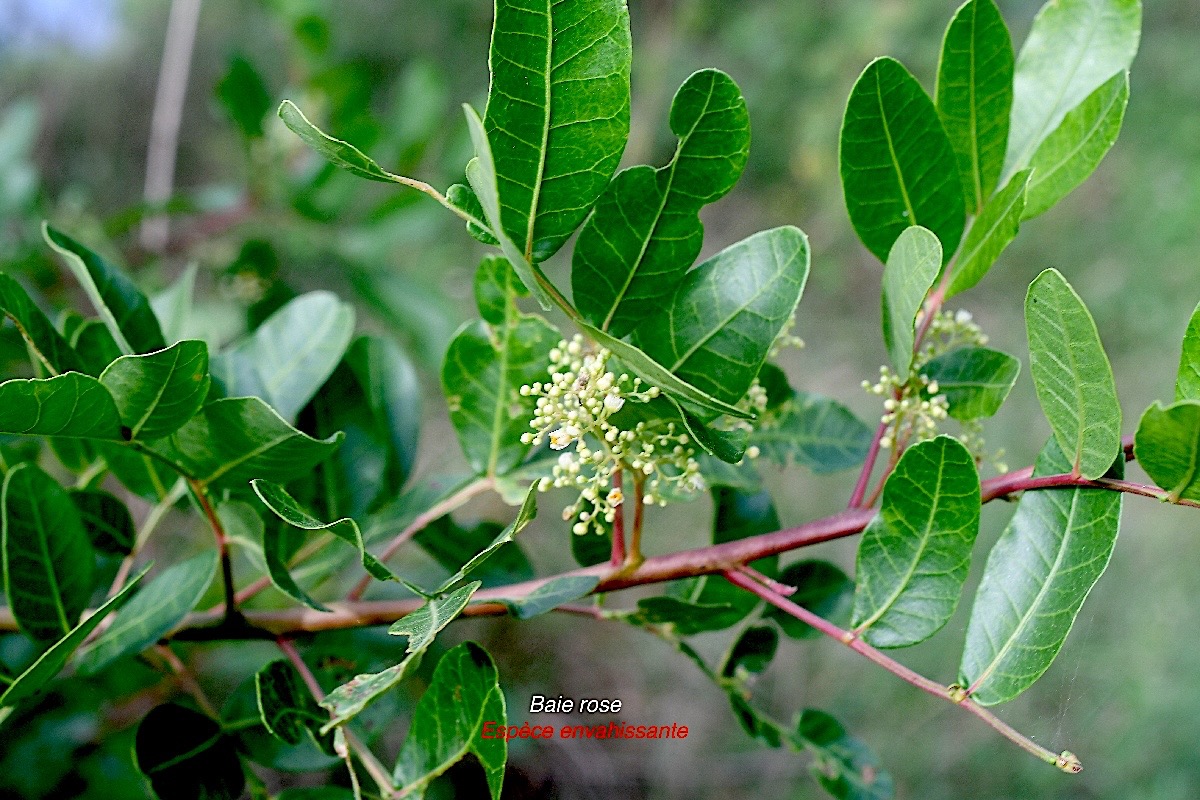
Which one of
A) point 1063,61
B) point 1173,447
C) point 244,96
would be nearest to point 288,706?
point 1173,447

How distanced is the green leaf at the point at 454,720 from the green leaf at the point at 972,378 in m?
0.26

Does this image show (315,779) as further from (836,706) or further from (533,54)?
(533,54)

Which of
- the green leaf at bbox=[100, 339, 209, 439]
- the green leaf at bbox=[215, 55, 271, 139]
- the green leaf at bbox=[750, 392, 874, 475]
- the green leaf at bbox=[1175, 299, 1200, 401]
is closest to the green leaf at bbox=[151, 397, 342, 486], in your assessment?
the green leaf at bbox=[100, 339, 209, 439]

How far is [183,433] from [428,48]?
11.0 ft

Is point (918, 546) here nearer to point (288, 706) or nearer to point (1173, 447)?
point (1173, 447)

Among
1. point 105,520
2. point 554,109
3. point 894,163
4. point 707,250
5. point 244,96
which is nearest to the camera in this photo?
point 554,109

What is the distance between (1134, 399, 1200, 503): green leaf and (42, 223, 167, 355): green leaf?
428mm

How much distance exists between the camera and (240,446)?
41 centimetres

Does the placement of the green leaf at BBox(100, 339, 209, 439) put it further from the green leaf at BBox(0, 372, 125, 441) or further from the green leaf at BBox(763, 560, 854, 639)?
the green leaf at BBox(763, 560, 854, 639)

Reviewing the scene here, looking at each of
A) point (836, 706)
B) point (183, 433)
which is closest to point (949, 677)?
point (836, 706)

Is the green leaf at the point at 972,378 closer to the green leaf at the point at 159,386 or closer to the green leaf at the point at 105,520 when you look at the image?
the green leaf at the point at 159,386

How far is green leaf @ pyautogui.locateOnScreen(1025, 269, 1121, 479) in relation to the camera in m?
0.31

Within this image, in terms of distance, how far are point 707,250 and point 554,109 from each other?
2729 mm

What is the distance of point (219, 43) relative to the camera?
3221 millimetres
